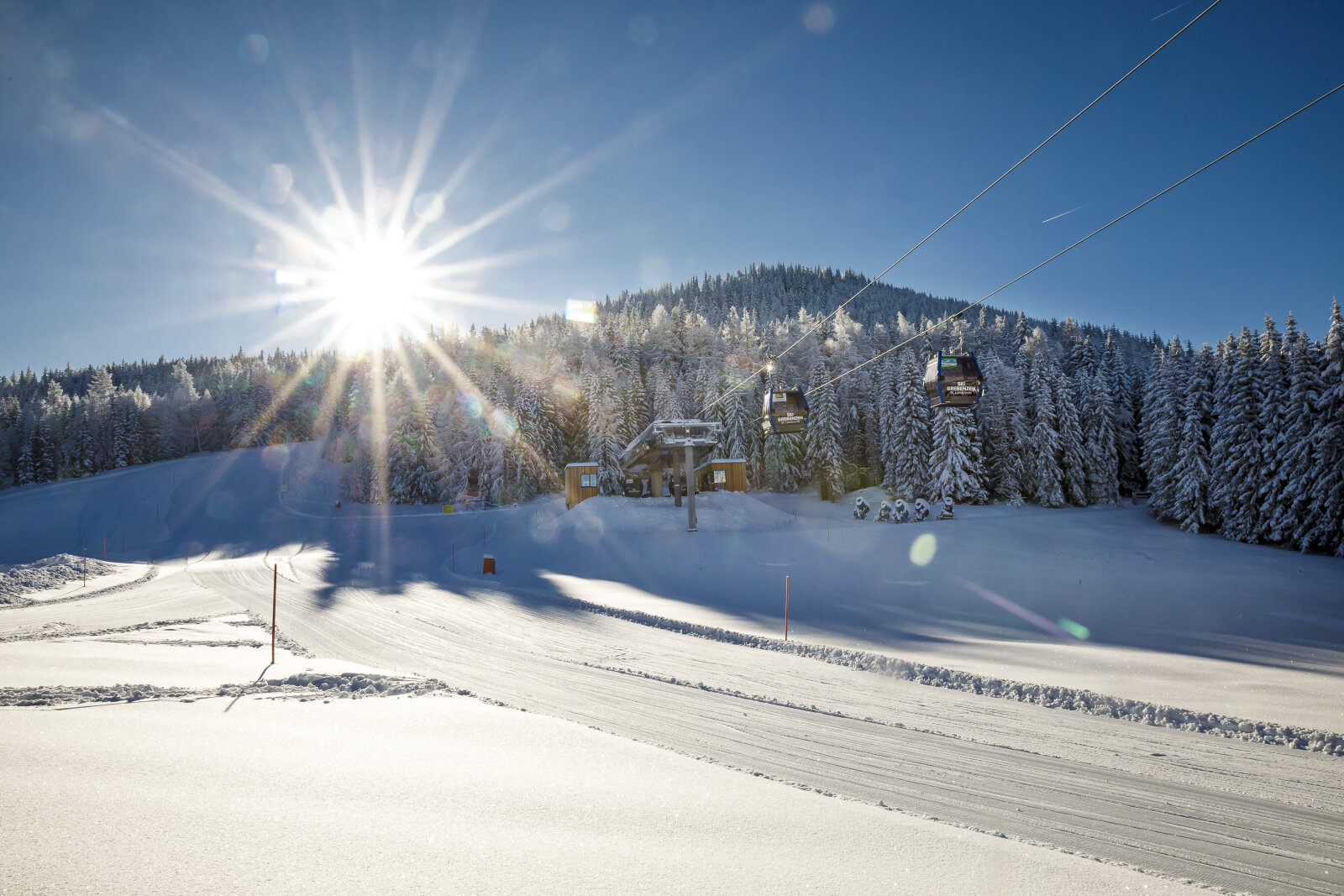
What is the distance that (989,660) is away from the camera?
11.3 m

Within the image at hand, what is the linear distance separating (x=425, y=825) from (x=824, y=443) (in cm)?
5154

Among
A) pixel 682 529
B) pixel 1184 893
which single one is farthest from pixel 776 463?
pixel 1184 893

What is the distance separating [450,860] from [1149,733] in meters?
8.05

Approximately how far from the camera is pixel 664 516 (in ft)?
120

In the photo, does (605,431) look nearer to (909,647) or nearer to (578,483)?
(578,483)

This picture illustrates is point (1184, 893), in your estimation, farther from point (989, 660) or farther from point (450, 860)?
point (989, 660)

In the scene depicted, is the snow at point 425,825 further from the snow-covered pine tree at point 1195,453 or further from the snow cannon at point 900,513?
the snow-covered pine tree at point 1195,453

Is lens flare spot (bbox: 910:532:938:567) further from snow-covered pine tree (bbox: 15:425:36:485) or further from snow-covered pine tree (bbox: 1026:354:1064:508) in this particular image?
snow-covered pine tree (bbox: 15:425:36:485)

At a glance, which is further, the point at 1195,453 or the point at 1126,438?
the point at 1126,438

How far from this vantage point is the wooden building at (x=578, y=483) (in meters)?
42.2

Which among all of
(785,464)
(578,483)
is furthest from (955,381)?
(785,464)

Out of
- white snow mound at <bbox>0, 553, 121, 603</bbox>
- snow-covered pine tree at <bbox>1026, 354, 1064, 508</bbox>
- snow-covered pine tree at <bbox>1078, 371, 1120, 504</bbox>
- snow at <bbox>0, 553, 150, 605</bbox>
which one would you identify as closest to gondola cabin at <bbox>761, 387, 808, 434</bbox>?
snow at <bbox>0, 553, 150, 605</bbox>

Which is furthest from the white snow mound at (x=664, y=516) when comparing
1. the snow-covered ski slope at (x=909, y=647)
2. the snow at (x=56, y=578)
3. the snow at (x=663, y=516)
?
the snow at (x=56, y=578)

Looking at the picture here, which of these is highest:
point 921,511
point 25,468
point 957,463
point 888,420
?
point 888,420
